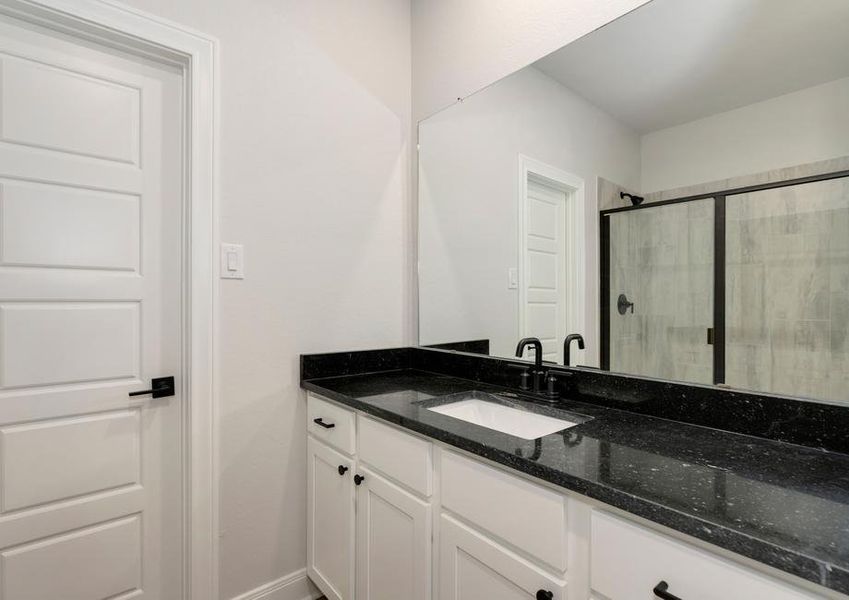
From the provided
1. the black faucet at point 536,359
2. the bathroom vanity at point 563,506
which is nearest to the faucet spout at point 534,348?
the black faucet at point 536,359

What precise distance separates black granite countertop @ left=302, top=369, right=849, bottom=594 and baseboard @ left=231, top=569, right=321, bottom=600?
947 millimetres

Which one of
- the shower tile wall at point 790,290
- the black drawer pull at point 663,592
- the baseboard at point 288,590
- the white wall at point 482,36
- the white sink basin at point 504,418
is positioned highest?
the white wall at point 482,36

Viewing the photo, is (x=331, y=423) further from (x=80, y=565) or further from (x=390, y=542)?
(x=80, y=565)

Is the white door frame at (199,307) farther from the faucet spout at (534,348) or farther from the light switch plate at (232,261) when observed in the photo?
the faucet spout at (534,348)

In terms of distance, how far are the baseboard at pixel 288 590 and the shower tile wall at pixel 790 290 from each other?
5.52 ft

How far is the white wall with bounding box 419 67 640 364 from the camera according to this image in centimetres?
136

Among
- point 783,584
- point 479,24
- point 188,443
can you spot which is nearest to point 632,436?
point 783,584

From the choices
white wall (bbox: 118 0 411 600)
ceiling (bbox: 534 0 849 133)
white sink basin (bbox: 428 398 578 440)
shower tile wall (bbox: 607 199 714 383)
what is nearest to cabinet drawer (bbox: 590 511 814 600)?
white sink basin (bbox: 428 398 578 440)

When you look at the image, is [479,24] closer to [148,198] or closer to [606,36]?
[606,36]

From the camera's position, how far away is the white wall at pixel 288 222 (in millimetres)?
1523

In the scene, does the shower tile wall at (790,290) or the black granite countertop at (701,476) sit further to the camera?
the shower tile wall at (790,290)

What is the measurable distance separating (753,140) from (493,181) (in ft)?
2.92

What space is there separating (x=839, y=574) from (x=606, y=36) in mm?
1416

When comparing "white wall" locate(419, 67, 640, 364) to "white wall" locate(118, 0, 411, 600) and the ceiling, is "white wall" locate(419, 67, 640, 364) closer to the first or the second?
the ceiling
